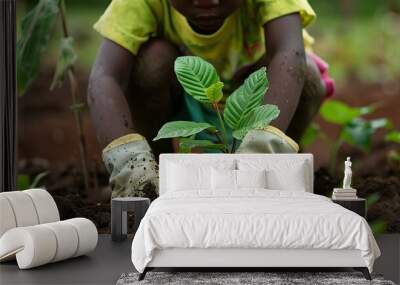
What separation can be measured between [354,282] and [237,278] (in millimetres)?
500

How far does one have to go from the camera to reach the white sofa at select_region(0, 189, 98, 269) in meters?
3.72

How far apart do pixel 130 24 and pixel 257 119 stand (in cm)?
105

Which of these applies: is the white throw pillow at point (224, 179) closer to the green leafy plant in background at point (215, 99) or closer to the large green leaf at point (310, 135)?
the green leafy plant in background at point (215, 99)

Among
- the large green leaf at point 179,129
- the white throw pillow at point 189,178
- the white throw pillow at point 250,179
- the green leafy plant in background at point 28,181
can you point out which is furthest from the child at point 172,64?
the green leafy plant in background at point 28,181

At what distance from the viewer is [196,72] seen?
15.6 feet

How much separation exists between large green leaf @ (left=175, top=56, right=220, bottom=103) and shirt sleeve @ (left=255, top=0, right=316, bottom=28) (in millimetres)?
553

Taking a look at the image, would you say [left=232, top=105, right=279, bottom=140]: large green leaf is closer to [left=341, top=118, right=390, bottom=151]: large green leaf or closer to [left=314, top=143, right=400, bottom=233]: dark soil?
[left=314, top=143, right=400, bottom=233]: dark soil

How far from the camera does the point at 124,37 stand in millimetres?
5059

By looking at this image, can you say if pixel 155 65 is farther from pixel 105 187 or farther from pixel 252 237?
pixel 252 237

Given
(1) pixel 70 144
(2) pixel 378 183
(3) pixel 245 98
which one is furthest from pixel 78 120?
(2) pixel 378 183

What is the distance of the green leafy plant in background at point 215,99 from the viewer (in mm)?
4676

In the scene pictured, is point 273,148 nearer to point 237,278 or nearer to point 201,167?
point 201,167

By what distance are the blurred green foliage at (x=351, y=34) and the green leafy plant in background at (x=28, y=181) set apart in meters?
0.78

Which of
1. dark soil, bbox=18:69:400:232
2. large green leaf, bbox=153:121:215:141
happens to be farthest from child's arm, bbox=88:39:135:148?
dark soil, bbox=18:69:400:232
